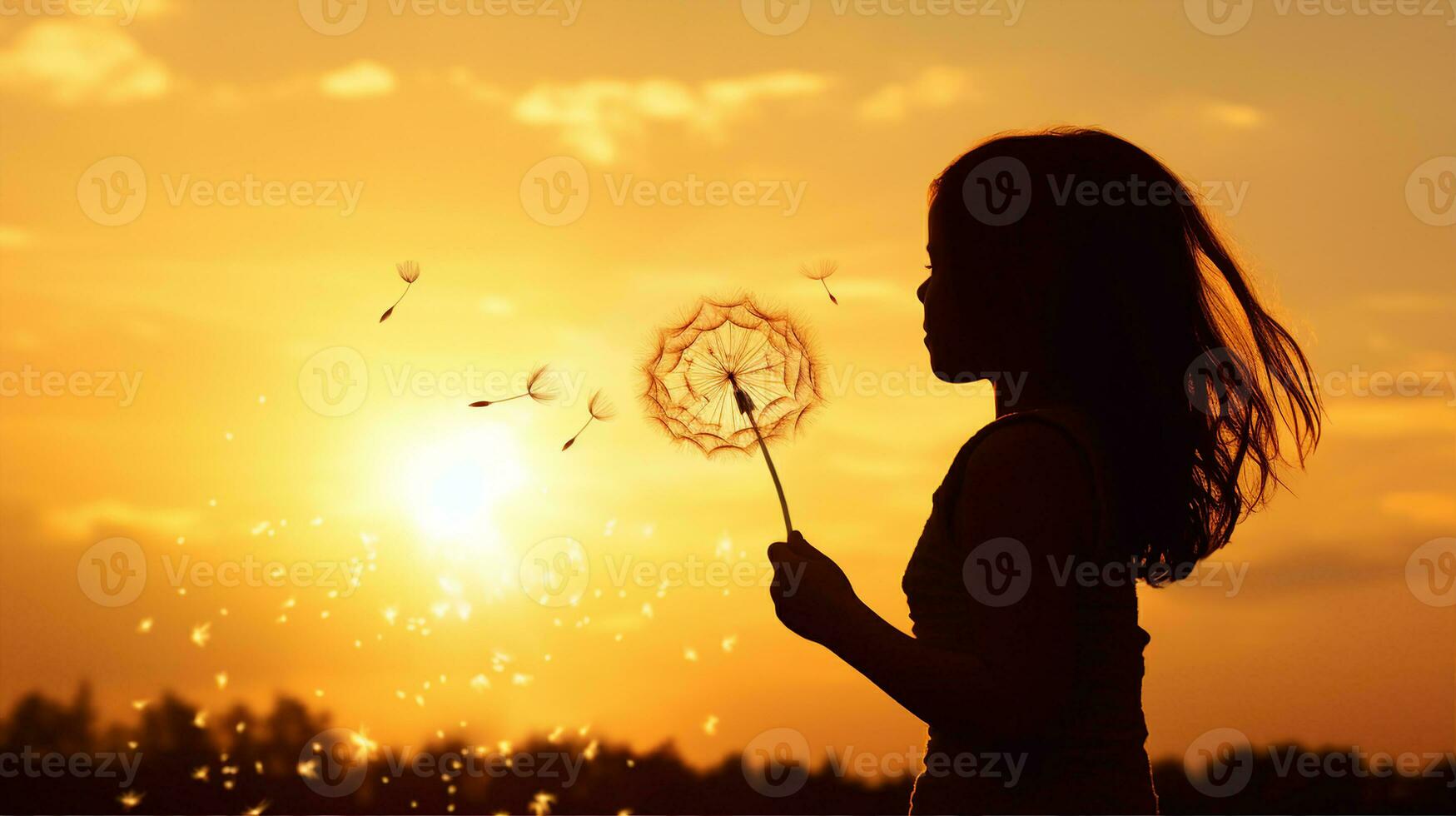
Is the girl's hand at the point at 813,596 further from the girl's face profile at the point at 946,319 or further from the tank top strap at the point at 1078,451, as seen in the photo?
the girl's face profile at the point at 946,319

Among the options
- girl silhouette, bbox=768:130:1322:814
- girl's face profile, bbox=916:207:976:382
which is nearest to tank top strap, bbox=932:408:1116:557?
girl silhouette, bbox=768:130:1322:814

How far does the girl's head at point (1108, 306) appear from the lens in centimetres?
364

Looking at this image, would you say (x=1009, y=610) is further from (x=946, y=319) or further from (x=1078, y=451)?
(x=946, y=319)

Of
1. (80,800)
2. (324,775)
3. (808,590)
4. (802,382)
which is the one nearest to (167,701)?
(80,800)

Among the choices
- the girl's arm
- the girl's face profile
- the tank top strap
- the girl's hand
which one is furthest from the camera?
the girl's face profile

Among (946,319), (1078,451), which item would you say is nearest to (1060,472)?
(1078,451)

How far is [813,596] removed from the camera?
364 cm

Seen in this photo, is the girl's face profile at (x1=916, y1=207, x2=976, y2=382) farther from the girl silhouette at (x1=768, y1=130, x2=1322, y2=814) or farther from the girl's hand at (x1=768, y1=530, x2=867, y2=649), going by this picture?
the girl's hand at (x1=768, y1=530, x2=867, y2=649)

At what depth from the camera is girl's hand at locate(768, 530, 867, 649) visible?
3.56 m

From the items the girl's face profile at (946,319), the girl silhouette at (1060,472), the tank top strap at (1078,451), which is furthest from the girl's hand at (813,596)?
the girl's face profile at (946,319)

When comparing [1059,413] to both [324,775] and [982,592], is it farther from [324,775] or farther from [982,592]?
[324,775]

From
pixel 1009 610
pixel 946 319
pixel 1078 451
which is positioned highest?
pixel 946 319

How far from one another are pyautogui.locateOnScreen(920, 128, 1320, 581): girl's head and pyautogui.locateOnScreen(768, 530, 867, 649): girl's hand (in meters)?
0.66

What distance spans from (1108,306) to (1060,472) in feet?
2.09
